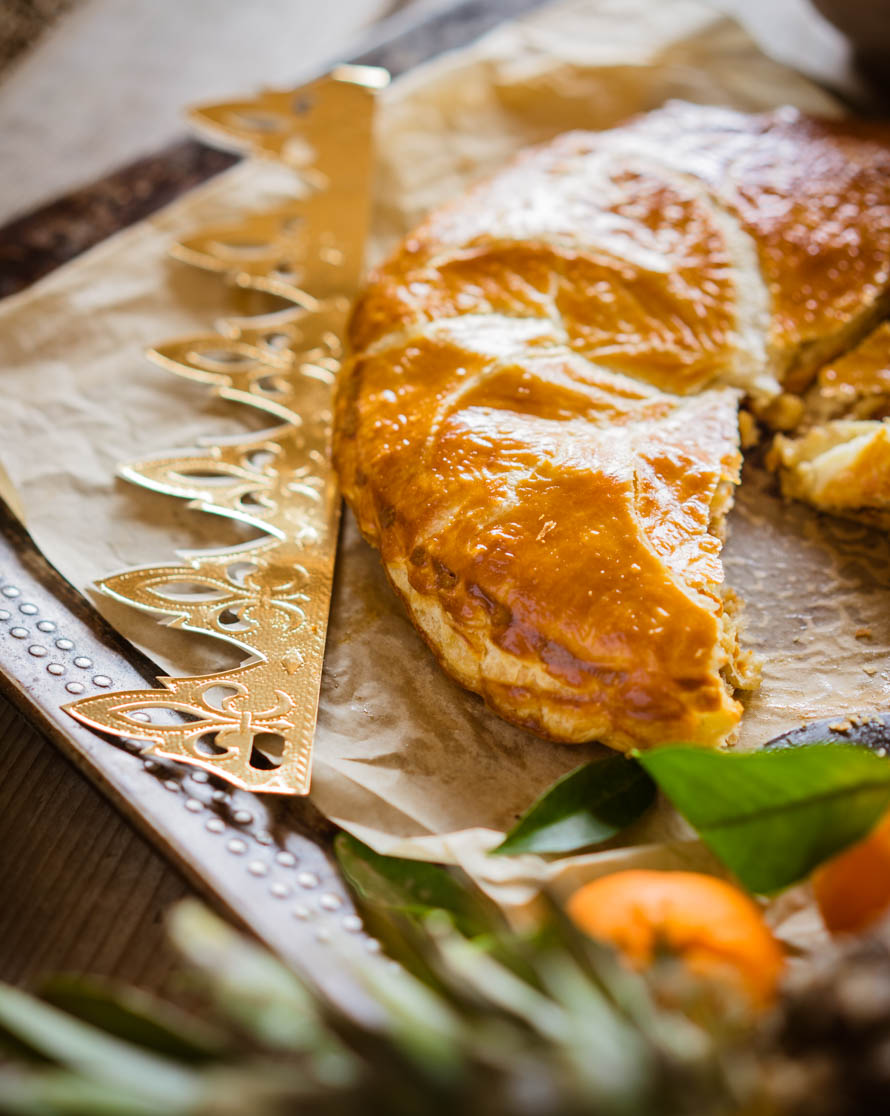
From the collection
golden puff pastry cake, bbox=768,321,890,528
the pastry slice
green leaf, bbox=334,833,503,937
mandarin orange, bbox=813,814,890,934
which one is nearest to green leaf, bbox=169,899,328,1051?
green leaf, bbox=334,833,503,937

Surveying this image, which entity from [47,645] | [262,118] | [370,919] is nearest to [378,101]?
[262,118]

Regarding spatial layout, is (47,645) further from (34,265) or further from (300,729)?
(34,265)

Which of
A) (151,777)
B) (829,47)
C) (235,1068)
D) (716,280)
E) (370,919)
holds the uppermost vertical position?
(829,47)

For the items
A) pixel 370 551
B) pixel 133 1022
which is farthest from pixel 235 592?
pixel 133 1022

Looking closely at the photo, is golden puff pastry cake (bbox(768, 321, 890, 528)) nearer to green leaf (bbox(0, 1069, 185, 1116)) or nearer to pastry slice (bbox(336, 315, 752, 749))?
pastry slice (bbox(336, 315, 752, 749))

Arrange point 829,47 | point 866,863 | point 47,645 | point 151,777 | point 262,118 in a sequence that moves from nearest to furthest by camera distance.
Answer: point 866,863
point 151,777
point 47,645
point 262,118
point 829,47

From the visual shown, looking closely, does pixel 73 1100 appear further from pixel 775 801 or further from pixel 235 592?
pixel 235 592
